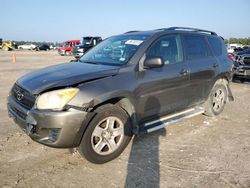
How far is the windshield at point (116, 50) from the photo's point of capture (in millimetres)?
4254

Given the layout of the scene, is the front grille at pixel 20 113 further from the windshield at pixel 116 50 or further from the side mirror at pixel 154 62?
the side mirror at pixel 154 62

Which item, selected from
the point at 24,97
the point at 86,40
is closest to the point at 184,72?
the point at 24,97

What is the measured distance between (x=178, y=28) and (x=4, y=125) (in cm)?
386

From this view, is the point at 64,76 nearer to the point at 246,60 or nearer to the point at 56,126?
the point at 56,126

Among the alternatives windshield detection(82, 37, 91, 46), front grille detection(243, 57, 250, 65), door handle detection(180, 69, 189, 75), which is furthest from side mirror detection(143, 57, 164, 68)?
windshield detection(82, 37, 91, 46)

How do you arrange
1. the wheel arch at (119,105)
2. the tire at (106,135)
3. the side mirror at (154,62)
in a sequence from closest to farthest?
the wheel arch at (119,105), the tire at (106,135), the side mirror at (154,62)

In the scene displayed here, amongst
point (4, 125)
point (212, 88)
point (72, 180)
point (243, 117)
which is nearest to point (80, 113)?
point (72, 180)

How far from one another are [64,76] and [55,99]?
0.45m

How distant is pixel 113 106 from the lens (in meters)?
3.74

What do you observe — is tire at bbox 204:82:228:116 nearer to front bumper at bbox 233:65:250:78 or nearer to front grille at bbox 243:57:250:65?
front bumper at bbox 233:65:250:78

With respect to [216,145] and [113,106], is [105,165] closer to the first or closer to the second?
[113,106]

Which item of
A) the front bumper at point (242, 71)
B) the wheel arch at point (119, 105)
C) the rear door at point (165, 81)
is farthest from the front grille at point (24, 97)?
the front bumper at point (242, 71)

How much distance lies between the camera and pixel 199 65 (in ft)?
17.0

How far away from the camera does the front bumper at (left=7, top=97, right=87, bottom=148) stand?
325cm
